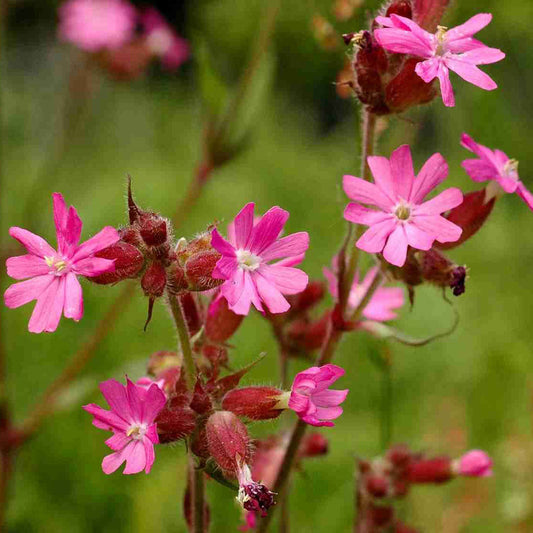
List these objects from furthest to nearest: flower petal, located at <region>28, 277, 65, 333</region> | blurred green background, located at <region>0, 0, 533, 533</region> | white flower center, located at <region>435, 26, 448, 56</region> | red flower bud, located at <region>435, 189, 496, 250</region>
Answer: blurred green background, located at <region>0, 0, 533, 533</region> < red flower bud, located at <region>435, 189, 496, 250</region> < white flower center, located at <region>435, 26, 448, 56</region> < flower petal, located at <region>28, 277, 65, 333</region>

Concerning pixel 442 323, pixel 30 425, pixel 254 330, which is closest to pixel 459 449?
pixel 442 323

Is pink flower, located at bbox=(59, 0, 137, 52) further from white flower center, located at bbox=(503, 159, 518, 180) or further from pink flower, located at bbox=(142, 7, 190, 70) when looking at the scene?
white flower center, located at bbox=(503, 159, 518, 180)

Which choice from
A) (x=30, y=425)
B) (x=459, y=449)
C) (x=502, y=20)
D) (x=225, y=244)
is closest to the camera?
(x=225, y=244)

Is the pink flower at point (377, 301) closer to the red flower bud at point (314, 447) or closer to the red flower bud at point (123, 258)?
the red flower bud at point (314, 447)

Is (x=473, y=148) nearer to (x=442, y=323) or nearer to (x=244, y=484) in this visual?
(x=244, y=484)

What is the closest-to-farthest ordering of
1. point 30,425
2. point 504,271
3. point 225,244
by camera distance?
point 225,244 → point 30,425 → point 504,271

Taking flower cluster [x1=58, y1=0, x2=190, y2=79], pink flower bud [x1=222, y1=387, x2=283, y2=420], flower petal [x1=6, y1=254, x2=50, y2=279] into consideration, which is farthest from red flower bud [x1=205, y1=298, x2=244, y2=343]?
flower cluster [x1=58, y1=0, x2=190, y2=79]

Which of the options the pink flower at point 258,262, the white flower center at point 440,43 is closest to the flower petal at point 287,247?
the pink flower at point 258,262
